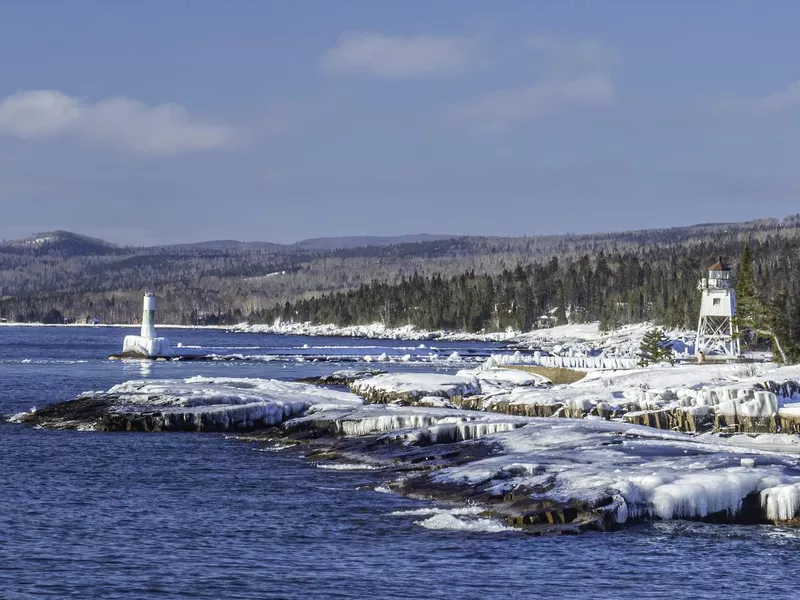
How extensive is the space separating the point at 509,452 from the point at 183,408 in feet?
75.8

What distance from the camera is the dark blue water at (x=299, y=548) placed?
28594mm

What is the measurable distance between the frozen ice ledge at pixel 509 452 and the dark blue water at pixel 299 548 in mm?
1211

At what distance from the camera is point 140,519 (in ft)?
120

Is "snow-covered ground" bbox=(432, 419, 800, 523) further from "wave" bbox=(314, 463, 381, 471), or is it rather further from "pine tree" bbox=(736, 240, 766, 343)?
"pine tree" bbox=(736, 240, 766, 343)

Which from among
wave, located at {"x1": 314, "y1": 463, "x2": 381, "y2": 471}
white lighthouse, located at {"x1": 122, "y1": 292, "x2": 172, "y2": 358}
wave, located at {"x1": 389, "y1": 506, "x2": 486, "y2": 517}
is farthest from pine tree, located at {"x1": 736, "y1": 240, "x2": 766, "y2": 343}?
white lighthouse, located at {"x1": 122, "y1": 292, "x2": 172, "y2": 358}

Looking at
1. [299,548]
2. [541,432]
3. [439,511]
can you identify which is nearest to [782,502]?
[439,511]

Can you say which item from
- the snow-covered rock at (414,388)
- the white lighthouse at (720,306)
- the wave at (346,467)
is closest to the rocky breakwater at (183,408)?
the snow-covered rock at (414,388)

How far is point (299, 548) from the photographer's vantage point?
32.9 metres

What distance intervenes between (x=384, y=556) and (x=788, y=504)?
12318mm

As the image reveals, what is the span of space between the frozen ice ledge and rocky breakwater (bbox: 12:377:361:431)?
0.23 ft

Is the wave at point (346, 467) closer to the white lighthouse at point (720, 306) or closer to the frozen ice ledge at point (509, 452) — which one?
the frozen ice ledge at point (509, 452)

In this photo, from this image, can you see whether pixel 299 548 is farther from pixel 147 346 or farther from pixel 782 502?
pixel 147 346

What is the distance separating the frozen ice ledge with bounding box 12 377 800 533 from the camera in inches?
1409

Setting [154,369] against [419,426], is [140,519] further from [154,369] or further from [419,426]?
[154,369]
